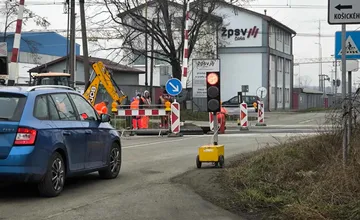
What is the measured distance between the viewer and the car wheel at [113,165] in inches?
385

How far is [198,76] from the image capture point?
29.6 meters

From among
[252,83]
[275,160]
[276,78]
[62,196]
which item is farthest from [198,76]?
[276,78]

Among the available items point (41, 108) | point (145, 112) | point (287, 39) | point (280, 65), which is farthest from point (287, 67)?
point (41, 108)

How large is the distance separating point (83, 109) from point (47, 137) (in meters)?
1.64

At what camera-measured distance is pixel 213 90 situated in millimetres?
10742

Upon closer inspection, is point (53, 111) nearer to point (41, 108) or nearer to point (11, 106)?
point (41, 108)

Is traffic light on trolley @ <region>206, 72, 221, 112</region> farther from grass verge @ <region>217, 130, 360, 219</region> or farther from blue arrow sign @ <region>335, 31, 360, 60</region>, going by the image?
blue arrow sign @ <region>335, 31, 360, 60</region>

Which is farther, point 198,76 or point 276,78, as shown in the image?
point 276,78

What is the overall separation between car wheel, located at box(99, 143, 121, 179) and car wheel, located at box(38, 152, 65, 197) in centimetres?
176

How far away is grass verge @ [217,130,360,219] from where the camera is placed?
631 centimetres

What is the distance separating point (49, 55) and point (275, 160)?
7605 centimetres

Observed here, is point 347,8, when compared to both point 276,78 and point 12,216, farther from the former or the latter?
point 276,78

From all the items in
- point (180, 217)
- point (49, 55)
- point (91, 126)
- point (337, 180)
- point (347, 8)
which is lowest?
point (180, 217)

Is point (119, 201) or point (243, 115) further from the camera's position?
point (243, 115)
